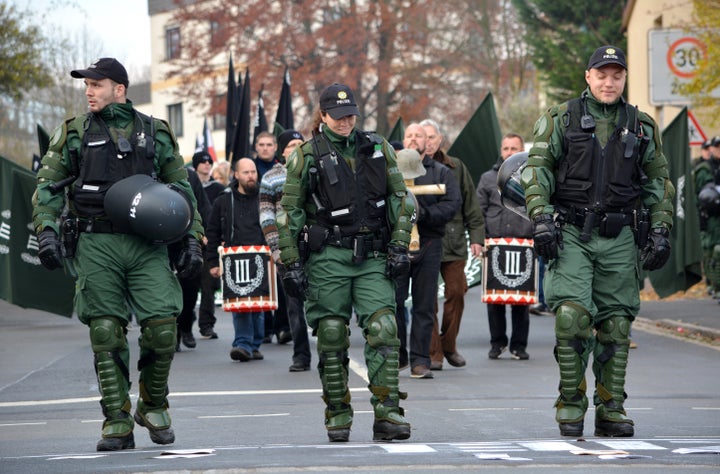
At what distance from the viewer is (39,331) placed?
62.4ft

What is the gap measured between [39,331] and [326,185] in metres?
11.1

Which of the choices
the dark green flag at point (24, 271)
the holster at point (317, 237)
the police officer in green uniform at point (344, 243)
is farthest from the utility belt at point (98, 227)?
the dark green flag at point (24, 271)

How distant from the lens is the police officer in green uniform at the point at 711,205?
64.6 ft

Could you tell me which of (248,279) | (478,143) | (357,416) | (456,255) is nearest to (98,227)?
(357,416)

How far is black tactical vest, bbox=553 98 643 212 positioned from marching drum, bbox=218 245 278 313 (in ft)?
21.0

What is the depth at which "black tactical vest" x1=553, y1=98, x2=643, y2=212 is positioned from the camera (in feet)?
28.2

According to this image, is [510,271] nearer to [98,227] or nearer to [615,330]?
[615,330]

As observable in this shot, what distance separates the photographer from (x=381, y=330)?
852 centimetres

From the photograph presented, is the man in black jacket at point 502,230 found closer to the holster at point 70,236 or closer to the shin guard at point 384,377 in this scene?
the shin guard at point 384,377

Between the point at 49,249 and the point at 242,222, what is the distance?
6.72m

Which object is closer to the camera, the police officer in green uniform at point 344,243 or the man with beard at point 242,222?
the police officer in green uniform at point 344,243

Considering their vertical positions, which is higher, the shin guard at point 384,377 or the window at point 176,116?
Answer: the window at point 176,116

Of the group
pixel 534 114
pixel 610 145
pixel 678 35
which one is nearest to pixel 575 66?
pixel 534 114

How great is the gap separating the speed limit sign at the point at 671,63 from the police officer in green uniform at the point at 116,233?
11.9 meters
